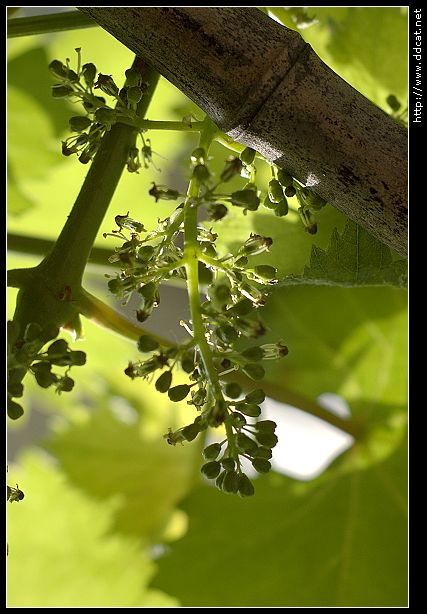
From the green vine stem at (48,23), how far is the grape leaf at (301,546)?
3.23 feet

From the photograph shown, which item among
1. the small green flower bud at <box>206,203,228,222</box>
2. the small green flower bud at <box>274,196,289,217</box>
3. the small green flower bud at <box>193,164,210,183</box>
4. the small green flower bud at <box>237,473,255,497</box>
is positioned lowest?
the small green flower bud at <box>237,473,255,497</box>

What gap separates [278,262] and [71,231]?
0.27m

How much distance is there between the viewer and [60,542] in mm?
1707

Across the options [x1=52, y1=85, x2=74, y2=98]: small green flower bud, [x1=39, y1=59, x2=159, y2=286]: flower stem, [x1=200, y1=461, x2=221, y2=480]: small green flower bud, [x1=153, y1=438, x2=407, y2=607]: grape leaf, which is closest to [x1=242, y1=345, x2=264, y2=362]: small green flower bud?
[x1=200, y1=461, x2=221, y2=480]: small green flower bud

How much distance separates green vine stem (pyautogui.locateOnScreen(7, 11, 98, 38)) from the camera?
2.91 feet

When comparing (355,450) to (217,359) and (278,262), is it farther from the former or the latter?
(217,359)

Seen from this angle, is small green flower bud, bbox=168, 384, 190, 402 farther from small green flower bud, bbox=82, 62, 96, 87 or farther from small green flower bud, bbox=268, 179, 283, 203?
small green flower bud, bbox=82, 62, 96, 87

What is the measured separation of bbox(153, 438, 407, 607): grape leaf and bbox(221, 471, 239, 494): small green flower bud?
0.84m

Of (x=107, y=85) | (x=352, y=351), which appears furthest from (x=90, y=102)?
(x=352, y=351)

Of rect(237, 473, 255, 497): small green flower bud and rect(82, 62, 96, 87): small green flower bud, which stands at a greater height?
rect(82, 62, 96, 87): small green flower bud

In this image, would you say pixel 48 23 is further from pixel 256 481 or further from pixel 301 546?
pixel 301 546

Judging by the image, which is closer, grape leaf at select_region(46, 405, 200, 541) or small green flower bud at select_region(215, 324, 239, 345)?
small green flower bud at select_region(215, 324, 239, 345)

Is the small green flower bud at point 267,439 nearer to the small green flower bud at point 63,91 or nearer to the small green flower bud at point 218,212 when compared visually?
the small green flower bud at point 218,212

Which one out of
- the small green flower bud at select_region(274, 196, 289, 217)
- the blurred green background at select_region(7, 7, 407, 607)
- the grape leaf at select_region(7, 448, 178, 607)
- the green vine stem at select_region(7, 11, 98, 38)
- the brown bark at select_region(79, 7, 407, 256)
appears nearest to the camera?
the brown bark at select_region(79, 7, 407, 256)
